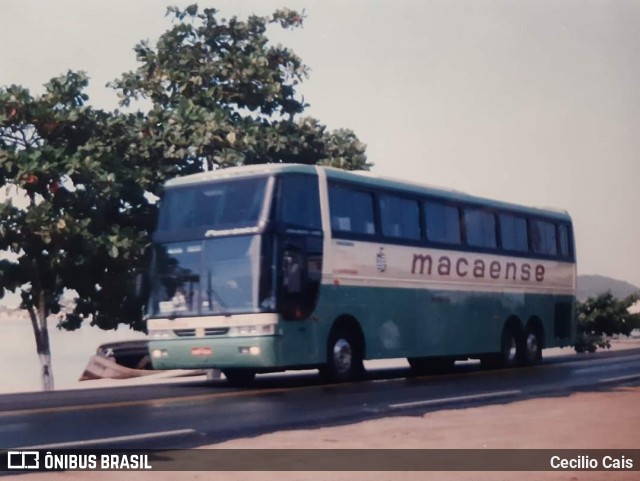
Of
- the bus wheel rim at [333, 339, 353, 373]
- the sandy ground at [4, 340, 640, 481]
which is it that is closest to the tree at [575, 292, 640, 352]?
the bus wheel rim at [333, 339, 353, 373]

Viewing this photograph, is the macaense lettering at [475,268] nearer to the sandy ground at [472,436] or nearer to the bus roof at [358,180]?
the bus roof at [358,180]

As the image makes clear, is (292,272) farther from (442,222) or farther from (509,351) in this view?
(509,351)

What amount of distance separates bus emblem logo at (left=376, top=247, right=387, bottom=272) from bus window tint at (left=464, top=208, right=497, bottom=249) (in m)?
3.22

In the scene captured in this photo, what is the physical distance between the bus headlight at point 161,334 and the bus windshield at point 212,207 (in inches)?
60.2

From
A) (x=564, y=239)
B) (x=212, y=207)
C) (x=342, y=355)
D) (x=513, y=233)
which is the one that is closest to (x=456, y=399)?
(x=342, y=355)

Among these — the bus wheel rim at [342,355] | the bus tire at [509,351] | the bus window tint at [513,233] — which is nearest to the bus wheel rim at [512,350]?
the bus tire at [509,351]

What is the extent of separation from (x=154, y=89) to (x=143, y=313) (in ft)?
18.5

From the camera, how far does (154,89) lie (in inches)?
1045

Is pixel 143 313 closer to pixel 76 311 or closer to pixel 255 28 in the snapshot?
pixel 76 311

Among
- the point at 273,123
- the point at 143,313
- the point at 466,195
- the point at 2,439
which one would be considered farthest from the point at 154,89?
the point at 2,439

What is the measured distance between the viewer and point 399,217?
803 inches

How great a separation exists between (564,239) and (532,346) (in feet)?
9.87

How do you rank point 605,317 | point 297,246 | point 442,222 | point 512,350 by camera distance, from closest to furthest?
point 297,246 → point 442,222 → point 512,350 → point 605,317

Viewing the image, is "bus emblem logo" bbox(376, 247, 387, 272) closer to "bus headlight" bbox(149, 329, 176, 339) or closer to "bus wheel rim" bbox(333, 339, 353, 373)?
"bus wheel rim" bbox(333, 339, 353, 373)
